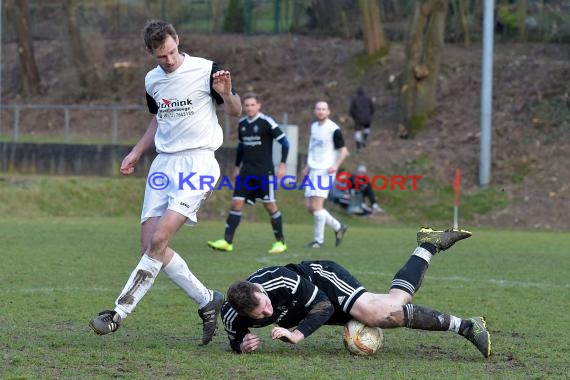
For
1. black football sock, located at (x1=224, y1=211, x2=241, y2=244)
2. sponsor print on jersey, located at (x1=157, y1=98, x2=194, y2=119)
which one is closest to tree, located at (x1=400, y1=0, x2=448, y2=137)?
black football sock, located at (x1=224, y1=211, x2=241, y2=244)

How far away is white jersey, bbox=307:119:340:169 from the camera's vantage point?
16391 millimetres

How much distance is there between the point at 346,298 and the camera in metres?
7.35

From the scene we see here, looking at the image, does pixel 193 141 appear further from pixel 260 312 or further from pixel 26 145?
pixel 26 145

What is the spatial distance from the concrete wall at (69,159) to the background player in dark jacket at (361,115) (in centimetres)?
376

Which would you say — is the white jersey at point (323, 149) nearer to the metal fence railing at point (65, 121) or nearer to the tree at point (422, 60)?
the metal fence railing at point (65, 121)

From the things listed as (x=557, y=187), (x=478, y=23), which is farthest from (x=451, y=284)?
(x=478, y=23)

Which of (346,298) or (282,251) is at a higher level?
(346,298)

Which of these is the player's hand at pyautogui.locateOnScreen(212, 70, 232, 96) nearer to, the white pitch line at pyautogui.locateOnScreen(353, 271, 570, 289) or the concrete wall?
the white pitch line at pyautogui.locateOnScreen(353, 271, 570, 289)

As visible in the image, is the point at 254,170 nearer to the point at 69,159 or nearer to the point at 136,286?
the point at 136,286

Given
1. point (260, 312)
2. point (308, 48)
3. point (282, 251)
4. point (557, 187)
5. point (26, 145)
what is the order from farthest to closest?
point (308, 48) < point (26, 145) < point (557, 187) < point (282, 251) < point (260, 312)

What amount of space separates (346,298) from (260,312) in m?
0.70

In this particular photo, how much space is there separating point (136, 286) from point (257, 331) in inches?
49.3

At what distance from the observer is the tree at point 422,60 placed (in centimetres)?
3039

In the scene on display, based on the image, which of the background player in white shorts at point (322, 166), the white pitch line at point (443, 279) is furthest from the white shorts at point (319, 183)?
the white pitch line at point (443, 279)
